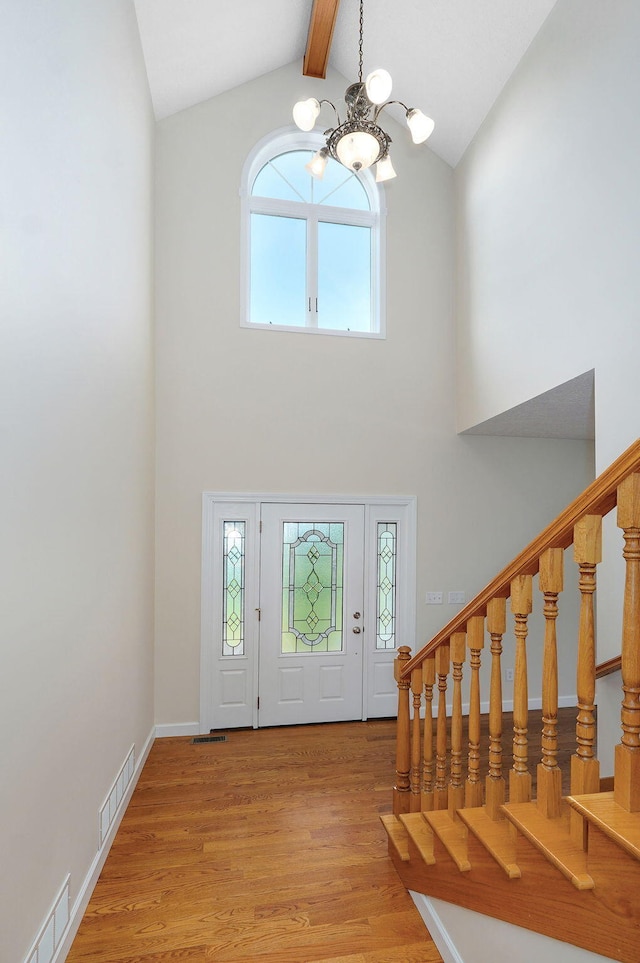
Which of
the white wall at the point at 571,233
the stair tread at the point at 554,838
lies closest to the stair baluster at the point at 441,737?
the stair tread at the point at 554,838

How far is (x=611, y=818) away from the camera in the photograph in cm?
126

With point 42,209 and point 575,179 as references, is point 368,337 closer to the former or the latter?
point 575,179

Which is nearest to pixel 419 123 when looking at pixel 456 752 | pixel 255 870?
pixel 456 752

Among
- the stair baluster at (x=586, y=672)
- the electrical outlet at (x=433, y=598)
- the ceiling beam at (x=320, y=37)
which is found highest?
the ceiling beam at (x=320, y=37)

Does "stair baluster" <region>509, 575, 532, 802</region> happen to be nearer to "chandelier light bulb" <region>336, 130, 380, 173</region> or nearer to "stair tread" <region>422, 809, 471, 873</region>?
"stair tread" <region>422, 809, 471, 873</region>

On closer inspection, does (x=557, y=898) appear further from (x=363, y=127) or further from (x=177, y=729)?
(x=177, y=729)

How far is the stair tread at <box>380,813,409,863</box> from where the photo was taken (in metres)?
2.43

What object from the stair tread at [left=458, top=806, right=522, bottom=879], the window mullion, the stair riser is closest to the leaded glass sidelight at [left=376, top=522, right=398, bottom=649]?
the window mullion

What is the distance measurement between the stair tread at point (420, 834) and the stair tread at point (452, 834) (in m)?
0.12

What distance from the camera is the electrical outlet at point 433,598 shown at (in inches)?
186

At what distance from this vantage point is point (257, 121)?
453cm

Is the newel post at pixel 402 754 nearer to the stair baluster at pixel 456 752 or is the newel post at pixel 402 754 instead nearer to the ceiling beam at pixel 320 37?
the stair baluster at pixel 456 752

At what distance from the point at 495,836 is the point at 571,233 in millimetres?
3084

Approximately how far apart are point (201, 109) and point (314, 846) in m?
5.45
